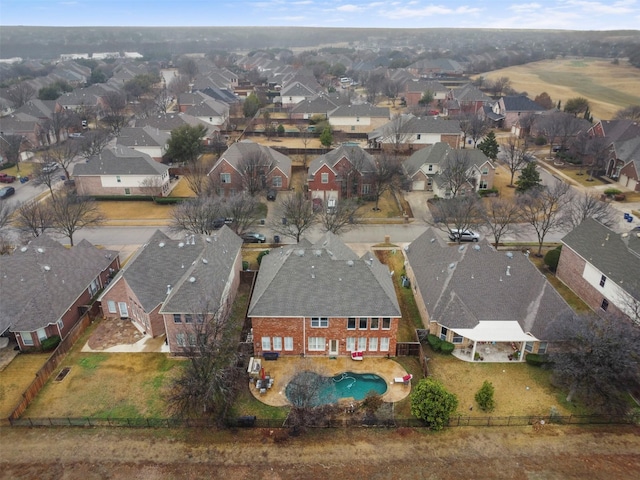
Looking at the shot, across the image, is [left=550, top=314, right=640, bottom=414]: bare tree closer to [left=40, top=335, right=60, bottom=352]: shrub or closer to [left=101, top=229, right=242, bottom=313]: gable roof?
[left=101, top=229, right=242, bottom=313]: gable roof

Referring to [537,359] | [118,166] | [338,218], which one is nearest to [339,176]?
[338,218]

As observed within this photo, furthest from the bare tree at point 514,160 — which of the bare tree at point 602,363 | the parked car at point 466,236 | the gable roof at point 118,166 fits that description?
the gable roof at point 118,166

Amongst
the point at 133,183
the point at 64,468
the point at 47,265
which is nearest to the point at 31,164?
the point at 133,183

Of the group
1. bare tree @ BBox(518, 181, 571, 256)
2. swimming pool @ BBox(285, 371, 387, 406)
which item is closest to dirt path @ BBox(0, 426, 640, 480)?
swimming pool @ BBox(285, 371, 387, 406)

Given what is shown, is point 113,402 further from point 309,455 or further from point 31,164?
point 31,164

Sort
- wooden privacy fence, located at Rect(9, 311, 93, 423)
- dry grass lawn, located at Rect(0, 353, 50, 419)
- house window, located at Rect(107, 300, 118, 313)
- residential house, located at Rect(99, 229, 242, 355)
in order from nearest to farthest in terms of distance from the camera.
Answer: wooden privacy fence, located at Rect(9, 311, 93, 423) < dry grass lawn, located at Rect(0, 353, 50, 419) < residential house, located at Rect(99, 229, 242, 355) < house window, located at Rect(107, 300, 118, 313)

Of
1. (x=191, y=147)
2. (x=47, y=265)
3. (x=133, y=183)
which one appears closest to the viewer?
(x=47, y=265)
